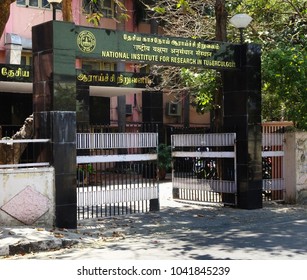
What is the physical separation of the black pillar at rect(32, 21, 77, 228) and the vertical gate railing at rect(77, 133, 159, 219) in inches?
35.9

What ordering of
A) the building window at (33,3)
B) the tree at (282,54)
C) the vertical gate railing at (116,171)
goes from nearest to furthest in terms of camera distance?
1. the vertical gate railing at (116,171)
2. the tree at (282,54)
3. the building window at (33,3)

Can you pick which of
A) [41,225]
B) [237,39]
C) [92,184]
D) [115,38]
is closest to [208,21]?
[237,39]

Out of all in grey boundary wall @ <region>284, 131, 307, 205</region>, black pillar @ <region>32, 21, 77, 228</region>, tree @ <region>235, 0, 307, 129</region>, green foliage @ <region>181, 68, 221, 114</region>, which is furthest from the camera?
green foliage @ <region>181, 68, 221, 114</region>

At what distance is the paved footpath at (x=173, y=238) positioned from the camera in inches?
324

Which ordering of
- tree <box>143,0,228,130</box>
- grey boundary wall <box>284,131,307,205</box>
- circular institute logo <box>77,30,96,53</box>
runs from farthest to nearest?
tree <box>143,0,228,130</box>, grey boundary wall <box>284,131,307,205</box>, circular institute logo <box>77,30,96,53</box>

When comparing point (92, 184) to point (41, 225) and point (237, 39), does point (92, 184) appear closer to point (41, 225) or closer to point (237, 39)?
point (41, 225)

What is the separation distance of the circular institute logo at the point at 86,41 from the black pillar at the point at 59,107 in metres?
0.22

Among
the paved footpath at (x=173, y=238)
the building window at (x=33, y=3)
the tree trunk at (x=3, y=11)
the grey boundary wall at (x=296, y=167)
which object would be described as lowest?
the paved footpath at (x=173, y=238)

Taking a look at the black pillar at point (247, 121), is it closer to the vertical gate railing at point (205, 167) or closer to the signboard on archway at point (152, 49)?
the vertical gate railing at point (205, 167)

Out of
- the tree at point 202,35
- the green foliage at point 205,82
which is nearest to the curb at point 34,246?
the tree at point 202,35

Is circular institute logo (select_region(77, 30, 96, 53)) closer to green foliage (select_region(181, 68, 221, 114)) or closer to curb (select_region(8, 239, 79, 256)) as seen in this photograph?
curb (select_region(8, 239, 79, 256))

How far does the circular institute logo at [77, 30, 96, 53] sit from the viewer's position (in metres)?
11.1

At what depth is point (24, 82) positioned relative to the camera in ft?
60.1

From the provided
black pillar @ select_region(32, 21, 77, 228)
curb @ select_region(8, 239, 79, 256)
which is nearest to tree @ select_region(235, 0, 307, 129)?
black pillar @ select_region(32, 21, 77, 228)
